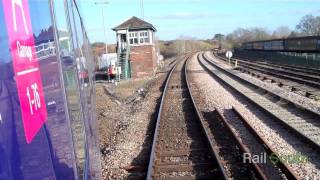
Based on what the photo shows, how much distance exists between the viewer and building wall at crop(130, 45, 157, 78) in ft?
131

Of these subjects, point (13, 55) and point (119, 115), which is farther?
point (119, 115)

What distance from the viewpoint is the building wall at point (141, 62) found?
Answer: 39781mm

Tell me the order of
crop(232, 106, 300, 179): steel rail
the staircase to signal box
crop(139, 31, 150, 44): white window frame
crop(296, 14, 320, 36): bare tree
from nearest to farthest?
crop(232, 106, 300, 179): steel rail < the staircase to signal box < crop(139, 31, 150, 44): white window frame < crop(296, 14, 320, 36): bare tree

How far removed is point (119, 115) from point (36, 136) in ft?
51.4

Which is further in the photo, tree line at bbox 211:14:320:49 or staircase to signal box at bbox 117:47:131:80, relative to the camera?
tree line at bbox 211:14:320:49

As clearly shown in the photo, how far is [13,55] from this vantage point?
149cm

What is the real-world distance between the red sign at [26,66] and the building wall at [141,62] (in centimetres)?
3793

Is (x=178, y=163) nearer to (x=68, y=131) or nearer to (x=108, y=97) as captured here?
(x=68, y=131)

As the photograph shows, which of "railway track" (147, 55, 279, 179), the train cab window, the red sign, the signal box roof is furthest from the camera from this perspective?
the signal box roof

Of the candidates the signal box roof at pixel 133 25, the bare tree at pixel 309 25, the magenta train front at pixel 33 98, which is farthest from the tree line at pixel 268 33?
the magenta train front at pixel 33 98

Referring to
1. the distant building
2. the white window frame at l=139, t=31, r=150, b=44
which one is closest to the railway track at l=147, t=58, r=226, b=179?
the distant building

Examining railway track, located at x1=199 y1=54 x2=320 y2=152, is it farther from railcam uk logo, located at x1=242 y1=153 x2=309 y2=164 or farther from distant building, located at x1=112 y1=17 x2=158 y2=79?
distant building, located at x1=112 y1=17 x2=158 y2=79

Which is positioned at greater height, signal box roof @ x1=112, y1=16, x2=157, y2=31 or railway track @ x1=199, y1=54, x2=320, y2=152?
signal box roof @ x1=112, y1=16, x2=157, y2=31

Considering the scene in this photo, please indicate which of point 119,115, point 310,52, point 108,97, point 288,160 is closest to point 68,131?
point 288,160
